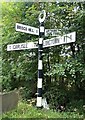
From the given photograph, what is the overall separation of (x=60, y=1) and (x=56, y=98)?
76 centimetres

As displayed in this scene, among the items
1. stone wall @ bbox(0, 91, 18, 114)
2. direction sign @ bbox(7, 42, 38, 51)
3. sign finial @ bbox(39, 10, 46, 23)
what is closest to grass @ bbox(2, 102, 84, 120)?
stone wall @ bbox(0, 91, 18, 114)

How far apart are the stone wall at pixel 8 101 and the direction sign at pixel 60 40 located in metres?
0.42

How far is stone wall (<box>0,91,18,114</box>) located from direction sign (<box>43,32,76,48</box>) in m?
0.42

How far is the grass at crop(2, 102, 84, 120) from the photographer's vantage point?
1654mm

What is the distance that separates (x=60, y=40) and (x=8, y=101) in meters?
0.56

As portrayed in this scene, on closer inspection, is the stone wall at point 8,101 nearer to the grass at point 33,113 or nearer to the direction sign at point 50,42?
the grass at point 33,113

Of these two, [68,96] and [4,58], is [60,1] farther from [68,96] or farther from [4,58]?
[68,96]

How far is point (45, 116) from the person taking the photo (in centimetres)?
167

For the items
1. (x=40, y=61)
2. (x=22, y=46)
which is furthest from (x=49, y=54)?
(x=22, y=46)

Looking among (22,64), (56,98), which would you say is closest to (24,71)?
(22,64)

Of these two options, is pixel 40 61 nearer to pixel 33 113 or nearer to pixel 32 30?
pixel 32 30

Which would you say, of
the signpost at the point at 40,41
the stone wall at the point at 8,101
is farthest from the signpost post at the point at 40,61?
the stone wall at the point at 8,101

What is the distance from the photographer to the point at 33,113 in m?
1.67

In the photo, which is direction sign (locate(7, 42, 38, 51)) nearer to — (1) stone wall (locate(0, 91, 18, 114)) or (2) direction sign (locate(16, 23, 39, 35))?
(2) direction sign (locate(16, 23, 39, 35))
